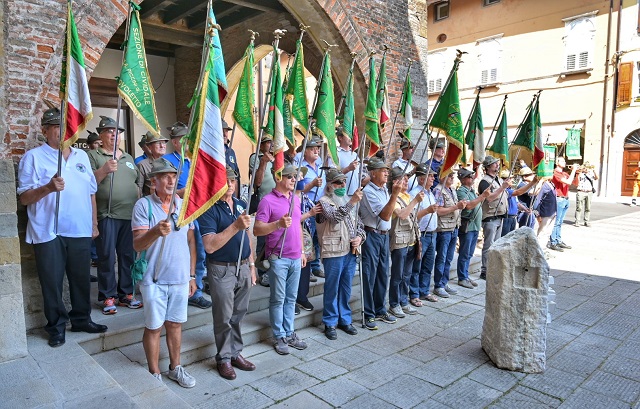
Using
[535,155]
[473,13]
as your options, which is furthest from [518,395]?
[473,13]

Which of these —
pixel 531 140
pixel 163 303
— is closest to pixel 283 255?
pixel 163 303

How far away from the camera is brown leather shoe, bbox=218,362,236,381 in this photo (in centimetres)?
405

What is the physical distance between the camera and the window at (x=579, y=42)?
20.2m

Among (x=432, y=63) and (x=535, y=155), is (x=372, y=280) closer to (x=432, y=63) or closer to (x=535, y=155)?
(x=535, y=155)

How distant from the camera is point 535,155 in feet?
24.0

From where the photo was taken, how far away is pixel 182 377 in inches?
153

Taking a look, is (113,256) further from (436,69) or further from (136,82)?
(436,69)

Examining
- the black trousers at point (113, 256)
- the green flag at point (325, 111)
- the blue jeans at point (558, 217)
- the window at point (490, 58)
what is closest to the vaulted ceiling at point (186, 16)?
the green flag at point (325, 111)

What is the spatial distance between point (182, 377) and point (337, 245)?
6.75 ft

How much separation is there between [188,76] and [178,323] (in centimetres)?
856

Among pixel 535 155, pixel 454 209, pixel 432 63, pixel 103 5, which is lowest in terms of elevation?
pixel 454 209

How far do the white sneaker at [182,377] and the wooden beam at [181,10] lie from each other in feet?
23.4

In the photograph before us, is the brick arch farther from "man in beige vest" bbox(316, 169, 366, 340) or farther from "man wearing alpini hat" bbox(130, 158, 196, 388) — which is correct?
"man in beige vest" bbox(316, 169, 366, 340)

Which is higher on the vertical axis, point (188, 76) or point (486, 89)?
point (486, 89)
